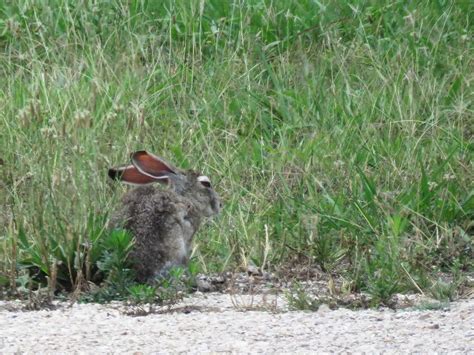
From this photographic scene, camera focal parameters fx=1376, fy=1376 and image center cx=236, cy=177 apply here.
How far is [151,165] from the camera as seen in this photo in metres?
7.93

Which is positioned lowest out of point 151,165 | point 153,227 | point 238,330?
point 238,330

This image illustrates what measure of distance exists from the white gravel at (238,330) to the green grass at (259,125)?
1.68 feet

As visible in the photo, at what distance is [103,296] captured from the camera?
7086 millimetres

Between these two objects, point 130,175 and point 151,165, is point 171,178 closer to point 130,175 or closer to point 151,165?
point 151,165

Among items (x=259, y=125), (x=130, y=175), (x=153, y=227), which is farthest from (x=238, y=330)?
(x=259, y=125)

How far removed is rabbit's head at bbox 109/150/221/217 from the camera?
7.84m

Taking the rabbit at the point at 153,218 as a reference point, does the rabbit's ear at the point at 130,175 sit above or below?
above

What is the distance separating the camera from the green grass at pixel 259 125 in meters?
7.65

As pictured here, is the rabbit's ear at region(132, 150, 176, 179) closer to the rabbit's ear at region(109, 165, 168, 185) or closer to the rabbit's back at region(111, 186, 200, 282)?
the rabbit's ear at region(109, 165, 168, 185)

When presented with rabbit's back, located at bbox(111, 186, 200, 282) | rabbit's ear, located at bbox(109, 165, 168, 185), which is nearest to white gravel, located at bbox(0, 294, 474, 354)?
rabbit's back, located at bbox(111, 186, 200, 282)

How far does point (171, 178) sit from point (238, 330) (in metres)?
2.07

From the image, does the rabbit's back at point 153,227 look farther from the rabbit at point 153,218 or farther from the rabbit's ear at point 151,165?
the rabbit's ear at point 151,165

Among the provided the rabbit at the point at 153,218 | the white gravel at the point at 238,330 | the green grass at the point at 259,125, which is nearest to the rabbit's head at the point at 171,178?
the rabbit at the point at 153,218

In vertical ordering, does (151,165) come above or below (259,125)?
above
